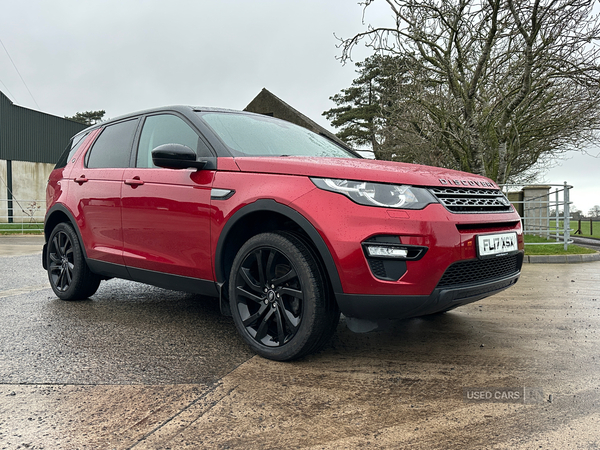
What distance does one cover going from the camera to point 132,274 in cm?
397

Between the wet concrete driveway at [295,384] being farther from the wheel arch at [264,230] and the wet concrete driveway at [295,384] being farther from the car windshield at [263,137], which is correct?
the car windshield at [263,137]

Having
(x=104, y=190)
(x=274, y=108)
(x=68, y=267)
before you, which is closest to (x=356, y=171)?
(x=104, y=190)

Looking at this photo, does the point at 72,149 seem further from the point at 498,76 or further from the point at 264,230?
the point at 498,76

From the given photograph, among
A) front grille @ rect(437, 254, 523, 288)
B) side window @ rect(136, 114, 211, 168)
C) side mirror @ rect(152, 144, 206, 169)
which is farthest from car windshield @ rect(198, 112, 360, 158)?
front grille @ rect(437, 254, 523, 288)

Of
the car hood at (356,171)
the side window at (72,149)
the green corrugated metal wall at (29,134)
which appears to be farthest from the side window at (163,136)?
the green corrugated metal wall at (29,134)

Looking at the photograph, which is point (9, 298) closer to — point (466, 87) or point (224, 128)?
point (224, 128)

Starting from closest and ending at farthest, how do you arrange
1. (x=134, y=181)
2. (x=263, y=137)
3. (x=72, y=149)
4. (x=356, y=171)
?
(x=356, y=171)
(x=263, y=137)
(x=134, y=181)
(x=72, y=149)

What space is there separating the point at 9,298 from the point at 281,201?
3.75 m

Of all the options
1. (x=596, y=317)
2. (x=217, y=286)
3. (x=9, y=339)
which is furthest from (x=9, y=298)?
(x=596, y=317)

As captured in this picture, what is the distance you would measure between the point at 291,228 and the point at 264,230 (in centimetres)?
21

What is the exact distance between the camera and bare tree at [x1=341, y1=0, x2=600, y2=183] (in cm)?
1155

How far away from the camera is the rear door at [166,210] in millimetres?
3309

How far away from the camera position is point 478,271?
280 cm

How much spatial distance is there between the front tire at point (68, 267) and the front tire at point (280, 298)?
7.33 feet
